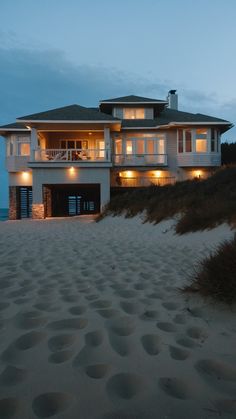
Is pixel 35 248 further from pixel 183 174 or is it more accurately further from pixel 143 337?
pixel 183 174

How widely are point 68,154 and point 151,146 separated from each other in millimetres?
6313

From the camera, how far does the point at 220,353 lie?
7.41 ft

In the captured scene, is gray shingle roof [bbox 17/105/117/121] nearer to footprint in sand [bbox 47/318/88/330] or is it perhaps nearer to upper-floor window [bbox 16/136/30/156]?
upper-floor window [bbox 16/136/30/156]

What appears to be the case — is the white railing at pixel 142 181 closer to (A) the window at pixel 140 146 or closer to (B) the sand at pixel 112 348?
(A) the window at pixel 140 146

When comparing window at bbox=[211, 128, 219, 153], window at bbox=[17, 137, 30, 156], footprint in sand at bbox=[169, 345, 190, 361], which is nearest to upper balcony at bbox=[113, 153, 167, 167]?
window at bbox=[211, 128, 219, 153]

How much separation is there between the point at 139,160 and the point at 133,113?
187 inches

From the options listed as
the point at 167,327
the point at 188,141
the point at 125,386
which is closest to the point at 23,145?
the point at 188,141

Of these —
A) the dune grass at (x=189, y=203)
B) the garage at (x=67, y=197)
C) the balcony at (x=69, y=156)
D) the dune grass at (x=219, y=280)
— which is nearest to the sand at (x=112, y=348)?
the dune grass at (x=219, y=280)

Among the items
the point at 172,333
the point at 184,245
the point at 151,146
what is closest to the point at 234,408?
the point at 172,333

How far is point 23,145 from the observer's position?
24.4 metres

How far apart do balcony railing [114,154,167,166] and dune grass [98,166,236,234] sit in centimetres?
619

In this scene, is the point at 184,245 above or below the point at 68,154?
below

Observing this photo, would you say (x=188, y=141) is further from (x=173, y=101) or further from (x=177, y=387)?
(x=177, y=387)

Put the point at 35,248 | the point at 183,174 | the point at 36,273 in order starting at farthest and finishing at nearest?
the point at 183,174
the point at 35,248
the point at 36,273
